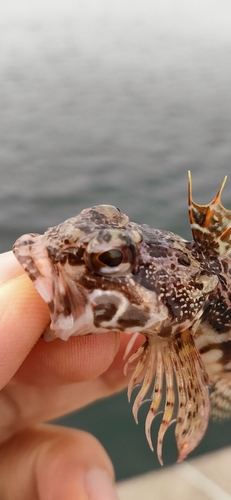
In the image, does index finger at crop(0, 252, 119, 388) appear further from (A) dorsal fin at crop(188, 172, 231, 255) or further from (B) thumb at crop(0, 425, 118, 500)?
(A) dorsal fin at crop(188, 172, 231, 255)

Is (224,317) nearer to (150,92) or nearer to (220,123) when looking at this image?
(220,123)

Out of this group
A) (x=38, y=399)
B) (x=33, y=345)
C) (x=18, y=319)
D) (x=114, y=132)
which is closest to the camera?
(x=18, y=319)

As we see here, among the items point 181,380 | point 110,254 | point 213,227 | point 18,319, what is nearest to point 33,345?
point 18,319

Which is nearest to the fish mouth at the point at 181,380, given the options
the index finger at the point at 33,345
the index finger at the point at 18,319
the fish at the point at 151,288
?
the fish at the point at 151,288

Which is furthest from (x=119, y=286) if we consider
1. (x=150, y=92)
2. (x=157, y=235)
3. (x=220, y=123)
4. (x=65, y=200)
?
(x=150, y=92)

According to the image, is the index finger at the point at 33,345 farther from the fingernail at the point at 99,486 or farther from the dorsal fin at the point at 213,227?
the dorsal fin at the point at 213,227

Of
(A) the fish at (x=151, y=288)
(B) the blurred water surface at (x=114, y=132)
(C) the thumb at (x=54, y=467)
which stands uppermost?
(B) the blurred water surface at (x=114, y=132)

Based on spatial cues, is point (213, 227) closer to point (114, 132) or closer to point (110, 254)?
point (110, 254)

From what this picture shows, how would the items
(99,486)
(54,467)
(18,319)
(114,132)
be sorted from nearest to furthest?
(18,319) < (99,486) < (54,467) < (114,132)
